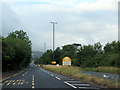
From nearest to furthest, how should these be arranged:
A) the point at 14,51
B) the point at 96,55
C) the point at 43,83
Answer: the point at 43,83, the point at 14,51, the point at 96,55

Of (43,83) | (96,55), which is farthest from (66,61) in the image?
(96,55)

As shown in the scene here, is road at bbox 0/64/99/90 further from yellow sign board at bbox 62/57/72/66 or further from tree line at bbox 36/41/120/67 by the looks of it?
tree line at bbox 36/41/120/67

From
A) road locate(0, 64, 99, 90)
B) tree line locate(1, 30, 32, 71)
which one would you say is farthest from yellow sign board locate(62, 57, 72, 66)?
road locate(0, 64, 99, 90)

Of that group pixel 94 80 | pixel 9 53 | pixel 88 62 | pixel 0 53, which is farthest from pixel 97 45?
pixel 94 80

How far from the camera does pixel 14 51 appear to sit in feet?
193

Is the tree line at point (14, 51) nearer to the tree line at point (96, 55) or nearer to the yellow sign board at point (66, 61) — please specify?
the yellow sign board at point (66, 61)

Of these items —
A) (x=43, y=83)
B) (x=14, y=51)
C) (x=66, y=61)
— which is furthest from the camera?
(x=14, y=51)

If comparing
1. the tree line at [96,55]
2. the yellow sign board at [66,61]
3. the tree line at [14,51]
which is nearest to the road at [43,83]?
the yellow sign board at [66,61]

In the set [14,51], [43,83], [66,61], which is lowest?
[43,83]

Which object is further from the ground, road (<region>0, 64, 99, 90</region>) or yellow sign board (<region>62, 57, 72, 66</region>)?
yellow sign board (<region>62, 57, 72, 66</region>)

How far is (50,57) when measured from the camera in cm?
15062

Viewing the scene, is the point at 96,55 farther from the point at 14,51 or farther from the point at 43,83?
the point at 43,83

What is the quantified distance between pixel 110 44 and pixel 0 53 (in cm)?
7238

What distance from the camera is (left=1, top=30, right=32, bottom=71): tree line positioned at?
49188 millimetres
